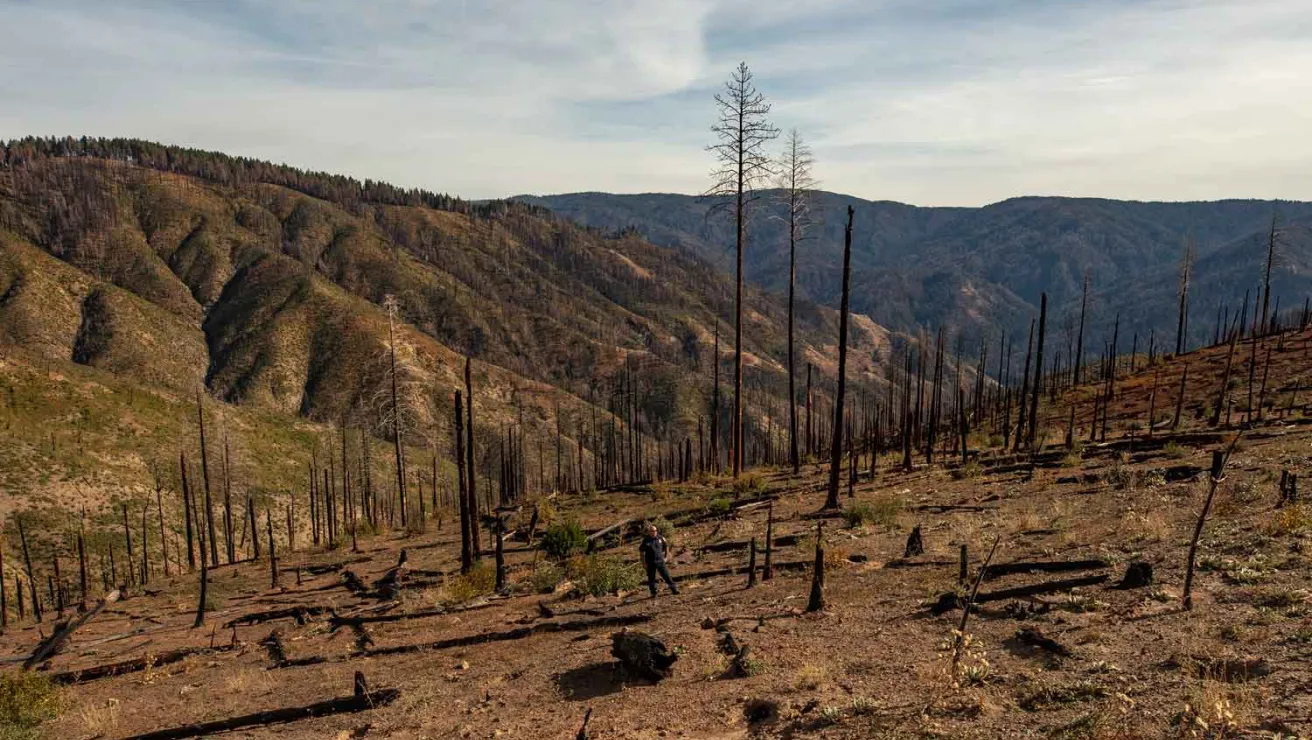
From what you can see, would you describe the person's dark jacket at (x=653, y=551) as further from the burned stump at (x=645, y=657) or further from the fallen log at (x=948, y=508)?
the fallen log at (x=948, y=508)

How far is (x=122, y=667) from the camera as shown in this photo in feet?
59.1

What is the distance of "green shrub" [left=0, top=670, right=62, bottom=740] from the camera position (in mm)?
13344

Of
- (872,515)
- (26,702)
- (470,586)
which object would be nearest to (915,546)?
(872,515)

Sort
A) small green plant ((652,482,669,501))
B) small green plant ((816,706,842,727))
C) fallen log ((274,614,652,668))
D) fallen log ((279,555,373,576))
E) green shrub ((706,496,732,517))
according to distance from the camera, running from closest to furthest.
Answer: small green plant ((816,706,842,727)), fallen log ((274,614,652,668)), green shrub ((706,496,732,517)), fallen log ((279,555,373,576)), small green plant ((652,482,669,501))

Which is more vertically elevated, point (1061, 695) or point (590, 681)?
point (1061, 695)

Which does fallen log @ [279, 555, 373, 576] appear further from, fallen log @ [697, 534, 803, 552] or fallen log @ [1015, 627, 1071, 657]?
fallen log @ [1015, 627, 1071, 657]

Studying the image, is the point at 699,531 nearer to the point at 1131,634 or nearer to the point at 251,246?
the point at 1131,634

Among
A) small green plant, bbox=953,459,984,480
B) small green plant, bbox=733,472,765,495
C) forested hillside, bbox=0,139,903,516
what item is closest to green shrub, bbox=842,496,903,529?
small green plant, bbox=953,459,984,480

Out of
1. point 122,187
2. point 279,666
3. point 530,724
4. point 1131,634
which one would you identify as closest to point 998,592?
point 1131,634

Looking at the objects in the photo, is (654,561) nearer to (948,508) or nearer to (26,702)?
(948,508)

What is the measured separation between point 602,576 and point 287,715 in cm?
782

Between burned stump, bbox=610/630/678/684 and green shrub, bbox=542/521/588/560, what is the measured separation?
13.3 metres

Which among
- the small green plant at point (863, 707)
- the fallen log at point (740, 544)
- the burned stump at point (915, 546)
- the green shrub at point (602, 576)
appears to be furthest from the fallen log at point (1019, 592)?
the green shrub at point (602, 576)

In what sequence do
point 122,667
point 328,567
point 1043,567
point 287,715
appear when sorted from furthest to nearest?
1. point 328,567
2. point 122,667
3. point 1043,567
4. point 287,715
